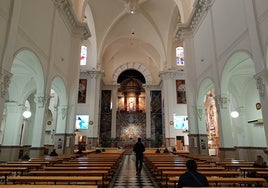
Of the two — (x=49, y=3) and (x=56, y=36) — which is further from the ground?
(x=49, y=3)

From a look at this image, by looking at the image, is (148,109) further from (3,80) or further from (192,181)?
(192,181)

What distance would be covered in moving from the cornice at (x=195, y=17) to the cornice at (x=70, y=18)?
6793 mm

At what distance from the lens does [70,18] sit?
12547 millimetres

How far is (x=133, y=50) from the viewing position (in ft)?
94.9

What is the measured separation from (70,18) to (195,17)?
794 cm

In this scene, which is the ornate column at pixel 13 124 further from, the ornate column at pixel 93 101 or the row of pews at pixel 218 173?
the row of pews at pixel 218 173

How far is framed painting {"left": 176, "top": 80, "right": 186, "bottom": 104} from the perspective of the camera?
2220 centimetres

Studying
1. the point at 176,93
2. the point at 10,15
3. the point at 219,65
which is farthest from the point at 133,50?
the point at 10,15

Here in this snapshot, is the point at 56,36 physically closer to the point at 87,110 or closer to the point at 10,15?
the point at 10,15

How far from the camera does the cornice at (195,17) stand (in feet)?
36.2

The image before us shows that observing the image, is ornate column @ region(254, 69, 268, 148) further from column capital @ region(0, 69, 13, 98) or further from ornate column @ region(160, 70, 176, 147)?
ornate column @ region(160, 70, 176, 147)

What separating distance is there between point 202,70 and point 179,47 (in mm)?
12346

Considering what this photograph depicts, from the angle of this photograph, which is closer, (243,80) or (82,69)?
(243,80)

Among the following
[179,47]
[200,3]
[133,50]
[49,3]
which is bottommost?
[49,3]
